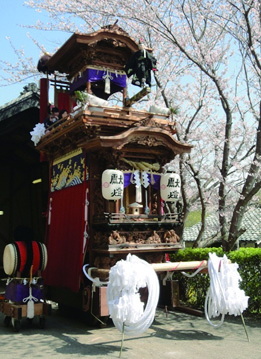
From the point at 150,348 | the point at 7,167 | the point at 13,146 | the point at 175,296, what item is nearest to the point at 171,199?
the point at 175,296

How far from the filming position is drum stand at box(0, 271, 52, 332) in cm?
918

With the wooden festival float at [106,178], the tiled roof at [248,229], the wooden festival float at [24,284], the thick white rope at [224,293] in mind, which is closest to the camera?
the thick white rope at [224,293]

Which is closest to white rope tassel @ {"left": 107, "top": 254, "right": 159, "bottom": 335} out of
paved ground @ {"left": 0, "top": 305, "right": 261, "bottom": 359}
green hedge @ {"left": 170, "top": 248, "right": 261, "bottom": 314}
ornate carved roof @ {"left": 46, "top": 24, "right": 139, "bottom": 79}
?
paved ground @ {"left": 0, "top": 305, "right": 261, "bottom": 359}

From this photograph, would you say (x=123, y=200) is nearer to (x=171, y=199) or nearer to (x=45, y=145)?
(x=171, y=199)

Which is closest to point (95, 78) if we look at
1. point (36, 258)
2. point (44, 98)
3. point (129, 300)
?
point (44, 98)

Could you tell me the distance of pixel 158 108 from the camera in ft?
36.7

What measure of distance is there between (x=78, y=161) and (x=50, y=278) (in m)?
3.55

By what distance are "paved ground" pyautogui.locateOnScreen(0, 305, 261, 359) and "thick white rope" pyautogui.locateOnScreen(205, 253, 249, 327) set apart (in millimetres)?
647

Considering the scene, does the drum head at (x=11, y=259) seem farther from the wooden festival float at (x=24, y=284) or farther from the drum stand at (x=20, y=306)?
the drum stand at (x=20, y=306)

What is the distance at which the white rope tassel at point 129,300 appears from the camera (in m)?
7.43

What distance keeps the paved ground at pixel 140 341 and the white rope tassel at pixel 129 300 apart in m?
0.59

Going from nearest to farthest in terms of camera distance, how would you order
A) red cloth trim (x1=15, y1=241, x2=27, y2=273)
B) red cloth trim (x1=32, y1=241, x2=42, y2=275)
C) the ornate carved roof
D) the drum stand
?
→ the drum stand < red cloth trim (x1=15, y1=241, x2=27, y2=273) < red cloth trim (x1=32, y1=241, x2=42, y2=275) < the ornate carved roof

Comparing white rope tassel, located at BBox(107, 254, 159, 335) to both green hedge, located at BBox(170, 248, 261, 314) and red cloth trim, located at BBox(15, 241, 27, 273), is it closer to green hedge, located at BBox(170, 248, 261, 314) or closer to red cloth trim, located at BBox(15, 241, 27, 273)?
red cloth trim, located at BBox(15, 241, 27, 273)

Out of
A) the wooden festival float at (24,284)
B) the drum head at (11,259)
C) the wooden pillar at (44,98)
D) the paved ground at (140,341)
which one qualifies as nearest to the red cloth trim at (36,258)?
the wooden festival float at (24,284)
